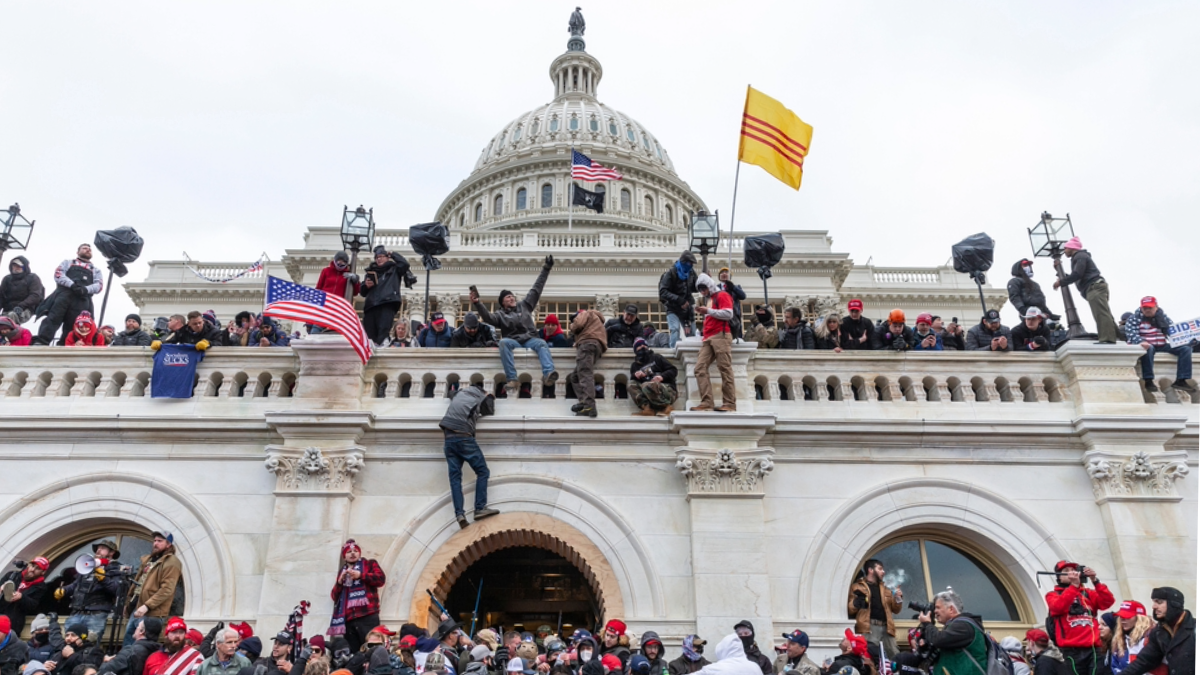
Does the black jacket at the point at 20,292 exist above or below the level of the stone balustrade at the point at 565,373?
above

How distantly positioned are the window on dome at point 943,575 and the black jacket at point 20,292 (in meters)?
14.6

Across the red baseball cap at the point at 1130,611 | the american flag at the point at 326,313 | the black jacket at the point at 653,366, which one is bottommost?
the red baseball cap at the point at 1130,611

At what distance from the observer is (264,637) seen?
1057 centimetres

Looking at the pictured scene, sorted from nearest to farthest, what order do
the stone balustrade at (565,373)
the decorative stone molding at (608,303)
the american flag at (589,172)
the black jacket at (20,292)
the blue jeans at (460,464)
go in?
the blue jeans at (460,464) → the stone balustrade at (565,373) → the black jacket at (20,292) → the american flag at (589,172) → the decorative stone molding at (608,303)

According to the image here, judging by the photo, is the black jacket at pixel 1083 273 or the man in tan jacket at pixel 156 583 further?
the black jacket at pixel 1083 273

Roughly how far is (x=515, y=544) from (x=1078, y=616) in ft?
22.2

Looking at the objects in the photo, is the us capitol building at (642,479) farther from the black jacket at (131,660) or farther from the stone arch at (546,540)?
the black jacket at (131,660)

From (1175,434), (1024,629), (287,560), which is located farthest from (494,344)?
(1175,434)

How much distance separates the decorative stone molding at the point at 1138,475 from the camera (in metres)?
11.4

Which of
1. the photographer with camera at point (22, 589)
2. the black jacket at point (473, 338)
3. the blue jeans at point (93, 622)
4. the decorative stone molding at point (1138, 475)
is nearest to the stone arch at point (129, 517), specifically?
the photographer with camera at point (22, 589)

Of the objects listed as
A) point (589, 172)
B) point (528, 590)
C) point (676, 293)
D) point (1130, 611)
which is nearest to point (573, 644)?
point (528, 590)

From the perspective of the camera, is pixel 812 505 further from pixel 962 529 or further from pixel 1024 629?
pixel 1024 629

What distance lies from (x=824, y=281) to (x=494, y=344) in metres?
41.8

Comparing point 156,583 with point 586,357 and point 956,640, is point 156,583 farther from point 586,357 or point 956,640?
point 956,640
